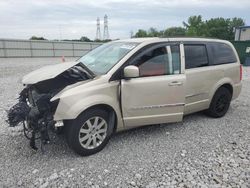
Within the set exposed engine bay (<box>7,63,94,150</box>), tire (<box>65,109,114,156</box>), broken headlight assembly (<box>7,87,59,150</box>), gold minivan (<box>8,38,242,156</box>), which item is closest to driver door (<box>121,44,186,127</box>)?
gold minivan (<box>8,38,242,156</box>)

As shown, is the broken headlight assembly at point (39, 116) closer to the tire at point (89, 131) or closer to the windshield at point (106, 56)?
the tire at point (89, 131)

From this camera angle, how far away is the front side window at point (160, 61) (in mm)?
4086

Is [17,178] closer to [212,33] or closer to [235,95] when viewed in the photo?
[235,95]

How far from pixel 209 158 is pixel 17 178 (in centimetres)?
263

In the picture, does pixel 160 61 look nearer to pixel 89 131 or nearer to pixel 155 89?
pixel 155 89

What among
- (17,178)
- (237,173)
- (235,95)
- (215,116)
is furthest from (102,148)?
(235,95)

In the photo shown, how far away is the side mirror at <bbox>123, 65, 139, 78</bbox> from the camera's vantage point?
373 centimetres

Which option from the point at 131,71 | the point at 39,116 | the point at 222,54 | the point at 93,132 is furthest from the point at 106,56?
the point at 222,54

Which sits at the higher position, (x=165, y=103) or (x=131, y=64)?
(x=131, y=64)

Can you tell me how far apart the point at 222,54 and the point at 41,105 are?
12.6 ft

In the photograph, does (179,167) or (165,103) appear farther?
(165,103)

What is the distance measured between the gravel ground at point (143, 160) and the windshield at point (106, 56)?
1.21 metres

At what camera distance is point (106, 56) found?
443cm

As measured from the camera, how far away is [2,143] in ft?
13.3
